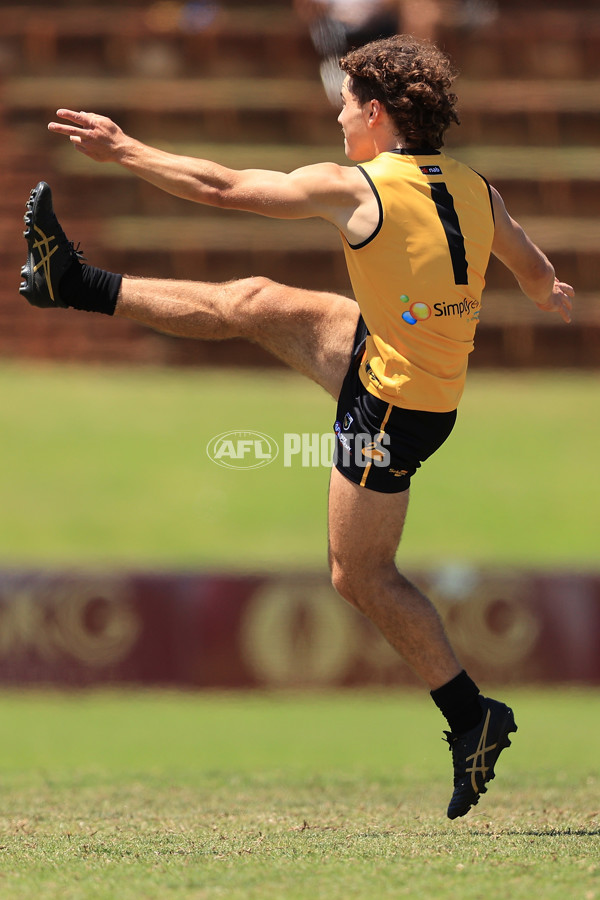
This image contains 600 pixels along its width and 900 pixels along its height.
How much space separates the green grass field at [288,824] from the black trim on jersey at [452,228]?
180cm

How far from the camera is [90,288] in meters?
4.76

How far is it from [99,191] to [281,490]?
5.83m

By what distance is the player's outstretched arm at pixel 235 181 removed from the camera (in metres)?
Answer: 4.36

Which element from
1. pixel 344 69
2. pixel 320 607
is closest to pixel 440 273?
pixel 344 69

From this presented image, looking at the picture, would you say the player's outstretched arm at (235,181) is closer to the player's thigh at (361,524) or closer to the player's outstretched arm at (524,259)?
the player's outstretched arm at (524,259)

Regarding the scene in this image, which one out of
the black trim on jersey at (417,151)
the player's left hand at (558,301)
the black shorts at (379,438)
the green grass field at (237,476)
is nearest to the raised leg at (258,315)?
the black shorts at (379,438)

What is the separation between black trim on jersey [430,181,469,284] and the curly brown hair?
0.20m

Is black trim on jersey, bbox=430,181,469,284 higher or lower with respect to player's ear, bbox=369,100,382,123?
lower

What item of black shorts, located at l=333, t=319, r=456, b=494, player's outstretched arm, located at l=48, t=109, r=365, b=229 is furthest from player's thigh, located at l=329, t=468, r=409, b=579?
player's outstretched arm, located at l=48, t=109, r=365, b=229

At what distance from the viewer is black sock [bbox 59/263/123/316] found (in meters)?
4.75

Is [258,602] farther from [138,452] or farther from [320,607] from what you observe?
[138,452]

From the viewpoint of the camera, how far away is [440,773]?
23.2ft

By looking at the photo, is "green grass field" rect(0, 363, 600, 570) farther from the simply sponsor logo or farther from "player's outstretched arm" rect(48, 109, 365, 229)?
"player's outstretched arm" rect(48, 109, 365, 229)

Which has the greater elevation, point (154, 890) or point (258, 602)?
point (154, 890)
